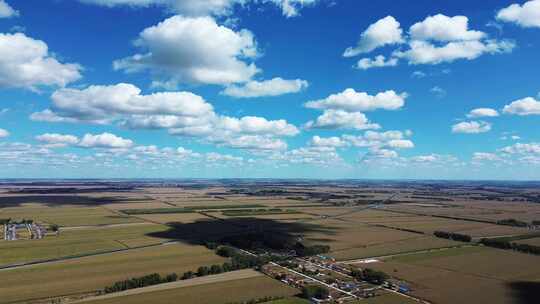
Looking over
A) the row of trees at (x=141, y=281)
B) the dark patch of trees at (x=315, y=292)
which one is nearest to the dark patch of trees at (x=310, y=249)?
the dark patch of trees at (x=315, y=292)

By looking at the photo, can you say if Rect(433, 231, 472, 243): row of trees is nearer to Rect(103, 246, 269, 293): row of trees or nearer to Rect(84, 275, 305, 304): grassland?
Rect(103, 246, 269, 293): row of trees

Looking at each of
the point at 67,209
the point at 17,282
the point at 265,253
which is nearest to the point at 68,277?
the point at 17,282

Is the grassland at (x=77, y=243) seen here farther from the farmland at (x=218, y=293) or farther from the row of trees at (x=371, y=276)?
the row of trees at (x=371, y=276)

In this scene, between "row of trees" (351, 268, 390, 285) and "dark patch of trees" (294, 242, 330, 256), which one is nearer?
"row of trees" (351, 268, 390, 285)

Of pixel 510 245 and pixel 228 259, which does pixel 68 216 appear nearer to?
pixel 228 259

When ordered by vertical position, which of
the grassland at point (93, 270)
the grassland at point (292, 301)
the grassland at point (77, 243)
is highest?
the grassland at point (77, 243)

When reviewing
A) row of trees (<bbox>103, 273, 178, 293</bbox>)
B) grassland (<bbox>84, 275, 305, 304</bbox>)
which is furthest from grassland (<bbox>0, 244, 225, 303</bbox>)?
grassland (<bbox>84, 275, 305, 304</bbox>)
